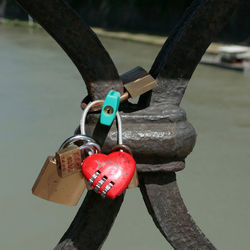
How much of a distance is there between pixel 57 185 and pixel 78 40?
15 centimetres

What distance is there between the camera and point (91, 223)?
509 millimetres

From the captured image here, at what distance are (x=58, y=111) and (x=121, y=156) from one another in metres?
1.45

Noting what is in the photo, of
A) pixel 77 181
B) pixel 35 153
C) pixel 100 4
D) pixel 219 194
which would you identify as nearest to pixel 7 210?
pixel 35 153

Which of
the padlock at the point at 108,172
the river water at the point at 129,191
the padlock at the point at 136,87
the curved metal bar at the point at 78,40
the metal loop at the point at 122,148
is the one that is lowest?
the river water at the point at 129,191

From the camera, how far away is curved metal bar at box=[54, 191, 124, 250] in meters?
0.51

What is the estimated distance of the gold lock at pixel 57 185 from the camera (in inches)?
18.5

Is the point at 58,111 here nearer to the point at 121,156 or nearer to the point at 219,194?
the point at 219,194

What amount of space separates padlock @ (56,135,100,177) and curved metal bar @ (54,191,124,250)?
56 mm

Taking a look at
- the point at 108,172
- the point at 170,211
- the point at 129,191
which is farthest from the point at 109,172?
the point at 129,191

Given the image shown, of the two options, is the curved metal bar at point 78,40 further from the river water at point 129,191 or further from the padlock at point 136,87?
the river water at point 129,191

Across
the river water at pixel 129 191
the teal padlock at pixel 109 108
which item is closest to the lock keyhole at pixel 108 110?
the teal padlock at pixel 109 108

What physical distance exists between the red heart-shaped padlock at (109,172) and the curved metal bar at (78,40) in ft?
0.23

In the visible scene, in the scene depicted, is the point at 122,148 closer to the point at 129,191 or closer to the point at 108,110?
the point at 108,110

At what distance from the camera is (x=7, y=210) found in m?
1.12
